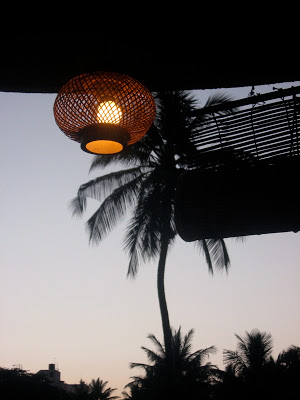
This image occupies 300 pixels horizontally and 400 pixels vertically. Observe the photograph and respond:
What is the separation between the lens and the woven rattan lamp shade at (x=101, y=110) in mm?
1864

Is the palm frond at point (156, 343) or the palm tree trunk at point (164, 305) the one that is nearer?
the palm tree trunk at point (164, 305)

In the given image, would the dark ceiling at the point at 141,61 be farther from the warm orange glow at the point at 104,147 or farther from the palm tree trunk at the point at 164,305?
the palm tree trunk at the point at 164,305

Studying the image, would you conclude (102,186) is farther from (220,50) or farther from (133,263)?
(220,50)

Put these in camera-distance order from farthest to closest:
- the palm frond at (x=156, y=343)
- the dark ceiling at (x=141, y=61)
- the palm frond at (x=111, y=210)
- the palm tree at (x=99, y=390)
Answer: the palm tree at (x=99, y=390) < the palm frond at (x=156, y=343) < the palm frond at (x=111, y=210) < the dark ceiling at (x=141, y=61)

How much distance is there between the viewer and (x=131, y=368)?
24.5 meters

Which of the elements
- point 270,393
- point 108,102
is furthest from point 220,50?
point 270,393

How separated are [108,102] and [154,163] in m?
13.0

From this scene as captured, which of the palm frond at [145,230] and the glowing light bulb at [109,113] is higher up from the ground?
the palm frond at [145,230]

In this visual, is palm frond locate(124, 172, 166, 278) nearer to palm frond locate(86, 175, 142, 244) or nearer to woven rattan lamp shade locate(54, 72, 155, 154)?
palm frond locate(86, 175, 142, 244)

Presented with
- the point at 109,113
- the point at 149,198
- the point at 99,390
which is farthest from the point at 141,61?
the point at 99,390

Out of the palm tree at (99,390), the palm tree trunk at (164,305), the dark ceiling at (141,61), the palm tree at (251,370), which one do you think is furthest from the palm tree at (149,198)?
the palm tree at (99,390)

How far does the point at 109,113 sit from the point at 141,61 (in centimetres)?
48

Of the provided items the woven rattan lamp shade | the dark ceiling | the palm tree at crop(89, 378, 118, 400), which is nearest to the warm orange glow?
the woven rattan lamp shade

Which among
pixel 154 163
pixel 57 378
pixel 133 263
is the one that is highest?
pixel 154 163
